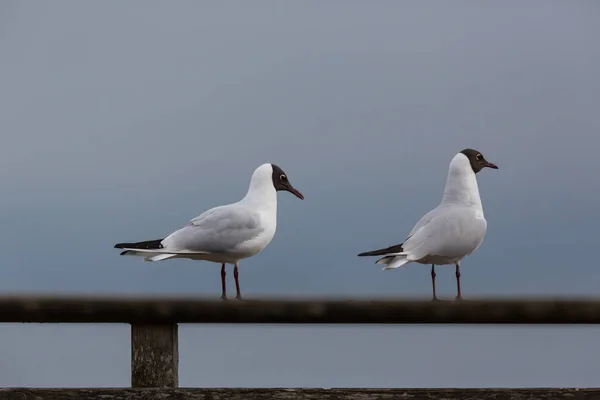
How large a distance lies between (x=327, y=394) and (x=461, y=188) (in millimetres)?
3918

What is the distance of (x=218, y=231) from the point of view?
796 cm

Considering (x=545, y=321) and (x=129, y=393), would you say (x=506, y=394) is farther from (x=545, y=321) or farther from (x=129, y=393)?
(x=129, y=393)

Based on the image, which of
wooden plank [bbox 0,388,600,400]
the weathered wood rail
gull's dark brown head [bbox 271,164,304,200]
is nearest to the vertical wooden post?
the weathered wood rail

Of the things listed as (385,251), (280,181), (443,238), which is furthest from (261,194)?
(443,238)

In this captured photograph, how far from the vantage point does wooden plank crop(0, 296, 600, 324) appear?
16.7ft

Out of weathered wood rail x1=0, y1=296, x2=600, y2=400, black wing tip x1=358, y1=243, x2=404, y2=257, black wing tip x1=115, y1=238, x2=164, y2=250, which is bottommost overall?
weathered wood rail x1=0, y1=296, x2=600, y2=400

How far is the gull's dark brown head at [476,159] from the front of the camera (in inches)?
349

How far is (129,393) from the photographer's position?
4992mm

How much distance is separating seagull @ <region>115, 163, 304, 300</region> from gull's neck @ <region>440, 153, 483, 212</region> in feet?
5.37

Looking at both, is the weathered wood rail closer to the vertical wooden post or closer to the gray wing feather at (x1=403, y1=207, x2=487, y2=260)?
the vertical wooden post

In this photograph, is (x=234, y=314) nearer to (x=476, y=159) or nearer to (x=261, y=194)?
(x=261, y=194)

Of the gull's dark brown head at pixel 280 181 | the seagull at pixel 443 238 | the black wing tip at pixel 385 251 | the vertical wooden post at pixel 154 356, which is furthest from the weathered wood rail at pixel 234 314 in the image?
the gull's dark brown head at pixel 280 181

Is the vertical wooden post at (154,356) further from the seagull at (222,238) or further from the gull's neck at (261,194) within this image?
the gull's neck at (261,194)

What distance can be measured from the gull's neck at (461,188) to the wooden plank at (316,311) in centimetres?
326
